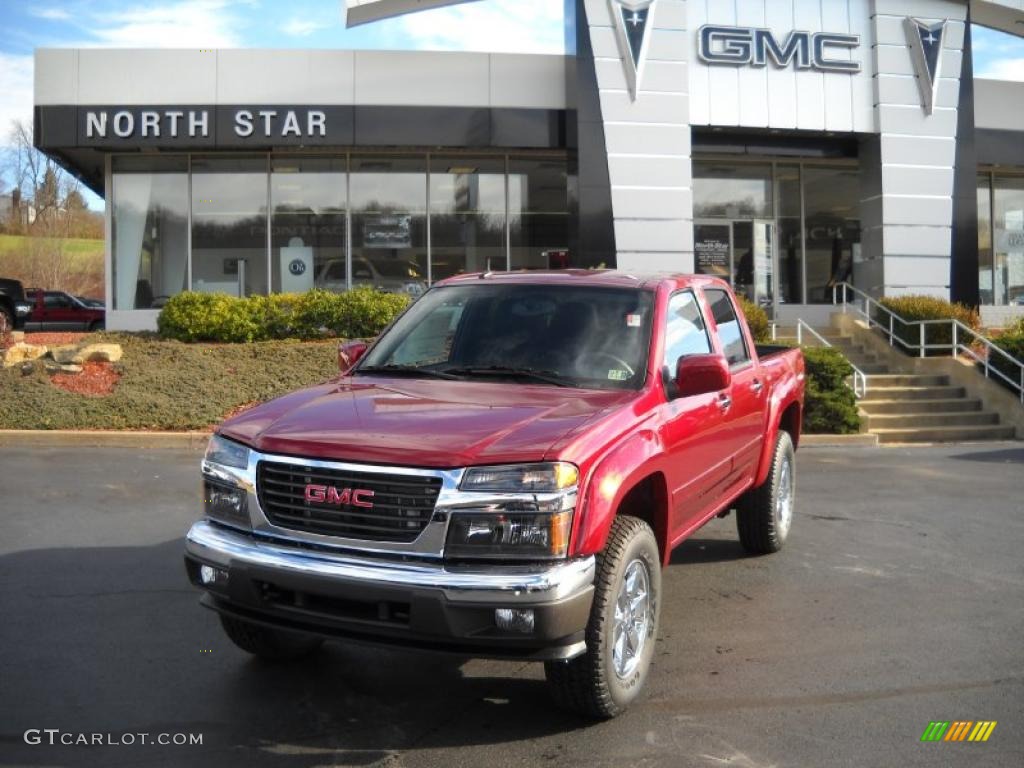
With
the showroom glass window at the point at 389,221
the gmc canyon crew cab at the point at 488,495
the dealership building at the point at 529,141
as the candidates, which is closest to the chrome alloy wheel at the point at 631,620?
the gmc canyon crew cab at the point at 488,495

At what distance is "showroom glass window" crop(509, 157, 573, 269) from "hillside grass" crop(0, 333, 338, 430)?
6.42m

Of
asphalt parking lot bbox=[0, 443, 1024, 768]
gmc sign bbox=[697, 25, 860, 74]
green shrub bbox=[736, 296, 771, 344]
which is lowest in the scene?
asphalt parking lot bbox=[0, 443, 1024, 768]

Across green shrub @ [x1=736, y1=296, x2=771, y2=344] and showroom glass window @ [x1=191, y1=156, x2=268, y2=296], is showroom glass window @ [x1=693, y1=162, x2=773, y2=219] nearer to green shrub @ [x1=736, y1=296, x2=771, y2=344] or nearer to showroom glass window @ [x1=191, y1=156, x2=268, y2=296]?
green shrub @ [x1=736, y1=296, x2=771, y2=344]

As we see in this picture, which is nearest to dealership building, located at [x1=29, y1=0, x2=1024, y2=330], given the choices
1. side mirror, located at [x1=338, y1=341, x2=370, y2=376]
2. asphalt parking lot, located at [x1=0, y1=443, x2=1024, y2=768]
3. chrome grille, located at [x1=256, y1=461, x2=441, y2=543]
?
asphalt parking lot, located at [x1=0, y1=443, x2=1024, y2=768]

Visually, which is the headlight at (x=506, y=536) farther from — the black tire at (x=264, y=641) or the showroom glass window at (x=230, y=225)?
the showroom glass window at (x=230, y=225)

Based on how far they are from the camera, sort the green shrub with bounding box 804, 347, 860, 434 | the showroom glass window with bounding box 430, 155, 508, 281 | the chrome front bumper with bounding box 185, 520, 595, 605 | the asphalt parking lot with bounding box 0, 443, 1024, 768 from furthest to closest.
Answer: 1. the showroom glass window with bounding box 430, 155, 508, 281
2. the green shrub with bounding box 804, 347, 860, 434
3. the asphalt parking lot with bounding box 0, 443, 1024, 768
4. the chrome front bumper with bounding box 185, 520, 595, 605

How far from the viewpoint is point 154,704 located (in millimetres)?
4266

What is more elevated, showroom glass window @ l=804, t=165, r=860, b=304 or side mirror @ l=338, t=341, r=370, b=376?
showroom glass window @ l=804, t=165, r=860, b=304

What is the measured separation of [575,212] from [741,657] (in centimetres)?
1488

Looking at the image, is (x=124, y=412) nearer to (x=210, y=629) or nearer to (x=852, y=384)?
(x=210, y=629)

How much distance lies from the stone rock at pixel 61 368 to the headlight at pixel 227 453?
427 inches

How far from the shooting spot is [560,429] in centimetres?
393

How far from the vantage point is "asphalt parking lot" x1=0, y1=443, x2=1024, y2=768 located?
3.88m

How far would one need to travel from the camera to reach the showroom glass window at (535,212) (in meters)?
21.4
